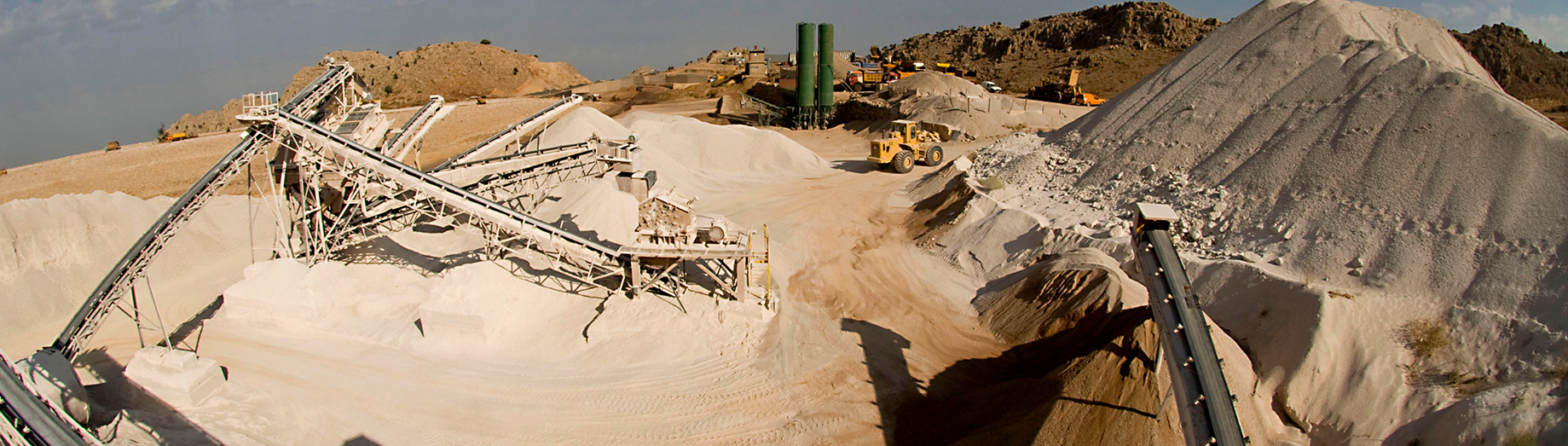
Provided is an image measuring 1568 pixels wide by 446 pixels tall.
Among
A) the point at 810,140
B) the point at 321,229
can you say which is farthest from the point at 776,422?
the point at 810,140

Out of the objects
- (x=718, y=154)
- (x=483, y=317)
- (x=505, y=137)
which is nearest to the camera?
(x=483, y=317)

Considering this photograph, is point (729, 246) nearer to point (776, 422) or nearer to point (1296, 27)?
point (776, 422)

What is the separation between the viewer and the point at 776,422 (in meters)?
12.2

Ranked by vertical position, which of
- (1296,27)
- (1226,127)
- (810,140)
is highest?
(1296,27)

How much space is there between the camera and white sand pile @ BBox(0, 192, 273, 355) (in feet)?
53.8

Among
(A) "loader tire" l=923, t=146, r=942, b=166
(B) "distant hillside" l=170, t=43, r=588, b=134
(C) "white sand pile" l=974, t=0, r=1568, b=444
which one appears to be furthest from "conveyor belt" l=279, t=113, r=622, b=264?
(B) "distant hillside" l=170, t=43, r=588, b=134

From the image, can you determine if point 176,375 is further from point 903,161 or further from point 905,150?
point 905,150

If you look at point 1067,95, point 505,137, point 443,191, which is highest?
point 443,191

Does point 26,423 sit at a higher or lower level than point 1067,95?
higher

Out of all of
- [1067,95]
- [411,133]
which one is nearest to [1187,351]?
[411,133]

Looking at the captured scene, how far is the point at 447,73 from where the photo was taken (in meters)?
55.9

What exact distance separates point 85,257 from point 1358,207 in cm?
2846

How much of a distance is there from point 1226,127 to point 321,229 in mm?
22334

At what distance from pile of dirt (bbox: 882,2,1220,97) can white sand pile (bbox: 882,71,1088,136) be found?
13.2 m
